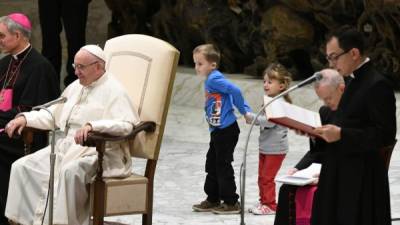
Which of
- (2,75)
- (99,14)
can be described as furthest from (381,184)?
(99,14)

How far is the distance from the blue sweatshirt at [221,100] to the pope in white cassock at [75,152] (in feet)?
3.38

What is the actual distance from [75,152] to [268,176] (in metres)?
1.63

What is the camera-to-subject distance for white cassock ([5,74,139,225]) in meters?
7.66

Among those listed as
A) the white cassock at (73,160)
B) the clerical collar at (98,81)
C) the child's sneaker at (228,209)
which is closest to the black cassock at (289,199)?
the white cassock at (73,160)

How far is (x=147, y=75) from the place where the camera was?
8.05 metres

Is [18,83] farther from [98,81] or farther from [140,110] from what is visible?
[140,110]

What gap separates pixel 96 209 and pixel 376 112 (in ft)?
6.94

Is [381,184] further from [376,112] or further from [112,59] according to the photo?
[112,59]

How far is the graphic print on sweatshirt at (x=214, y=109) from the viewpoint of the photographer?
29.0ft

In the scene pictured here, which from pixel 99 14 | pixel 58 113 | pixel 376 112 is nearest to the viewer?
pixel 376 112

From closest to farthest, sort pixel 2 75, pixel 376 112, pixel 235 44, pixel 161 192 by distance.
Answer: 1. pixel 376 112
2. pixel 2 75
3. pixel 161 192
4. pixel 235 44

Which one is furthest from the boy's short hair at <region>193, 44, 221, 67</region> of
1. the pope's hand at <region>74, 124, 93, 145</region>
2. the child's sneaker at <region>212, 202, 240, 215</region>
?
the pope's hand at <region>74, 124, 93, 145</region>

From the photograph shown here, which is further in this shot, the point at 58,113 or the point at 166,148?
the point at 166,148

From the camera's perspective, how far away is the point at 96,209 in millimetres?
7609
